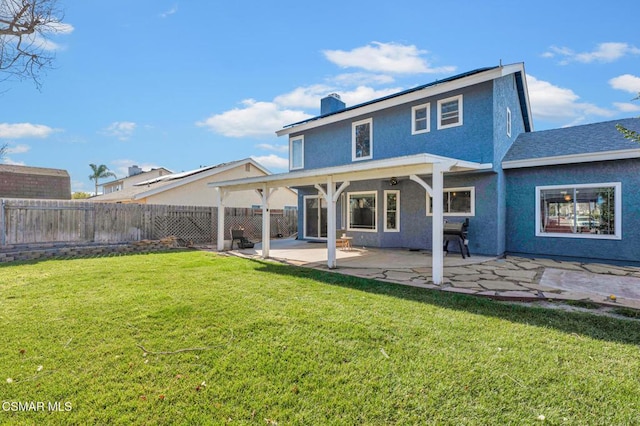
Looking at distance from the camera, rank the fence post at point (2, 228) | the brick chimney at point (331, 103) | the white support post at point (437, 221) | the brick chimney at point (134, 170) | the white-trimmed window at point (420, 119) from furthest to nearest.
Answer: the brick chimney at point (134, 170)
the brick chimney at point (331, 103)
the white-trimmed window at point (420, 119)
the fence post at point (2, 228)
the white support post at point (437, 221)

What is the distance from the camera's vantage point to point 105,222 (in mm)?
11750

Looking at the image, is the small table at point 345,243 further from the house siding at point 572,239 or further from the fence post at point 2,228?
the fence post at point 2,228

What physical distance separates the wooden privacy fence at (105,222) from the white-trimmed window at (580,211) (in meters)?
12.5

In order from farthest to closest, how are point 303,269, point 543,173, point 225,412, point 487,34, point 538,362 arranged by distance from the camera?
point 487,34, point 543,173, point 303,269, point 538,362, point 225,412

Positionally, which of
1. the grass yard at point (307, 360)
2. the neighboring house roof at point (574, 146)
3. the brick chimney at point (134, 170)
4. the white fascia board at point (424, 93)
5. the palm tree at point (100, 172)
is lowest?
the grass yard at point (307, 360)

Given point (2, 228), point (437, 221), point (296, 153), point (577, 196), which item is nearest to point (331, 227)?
point (437, 221)

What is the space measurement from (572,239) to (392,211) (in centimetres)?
534

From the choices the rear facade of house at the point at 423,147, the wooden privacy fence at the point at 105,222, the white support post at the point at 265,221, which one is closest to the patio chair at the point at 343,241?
the rear facade of house at the point at 423,147

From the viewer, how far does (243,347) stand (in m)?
3.44

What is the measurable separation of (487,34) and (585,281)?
7983 mm

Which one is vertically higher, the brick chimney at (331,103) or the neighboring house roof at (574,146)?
the brick chimney at (331,103)

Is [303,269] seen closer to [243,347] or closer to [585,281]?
[243,347]

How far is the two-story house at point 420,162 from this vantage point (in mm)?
8047

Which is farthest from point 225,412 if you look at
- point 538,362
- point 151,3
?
point 151,3
